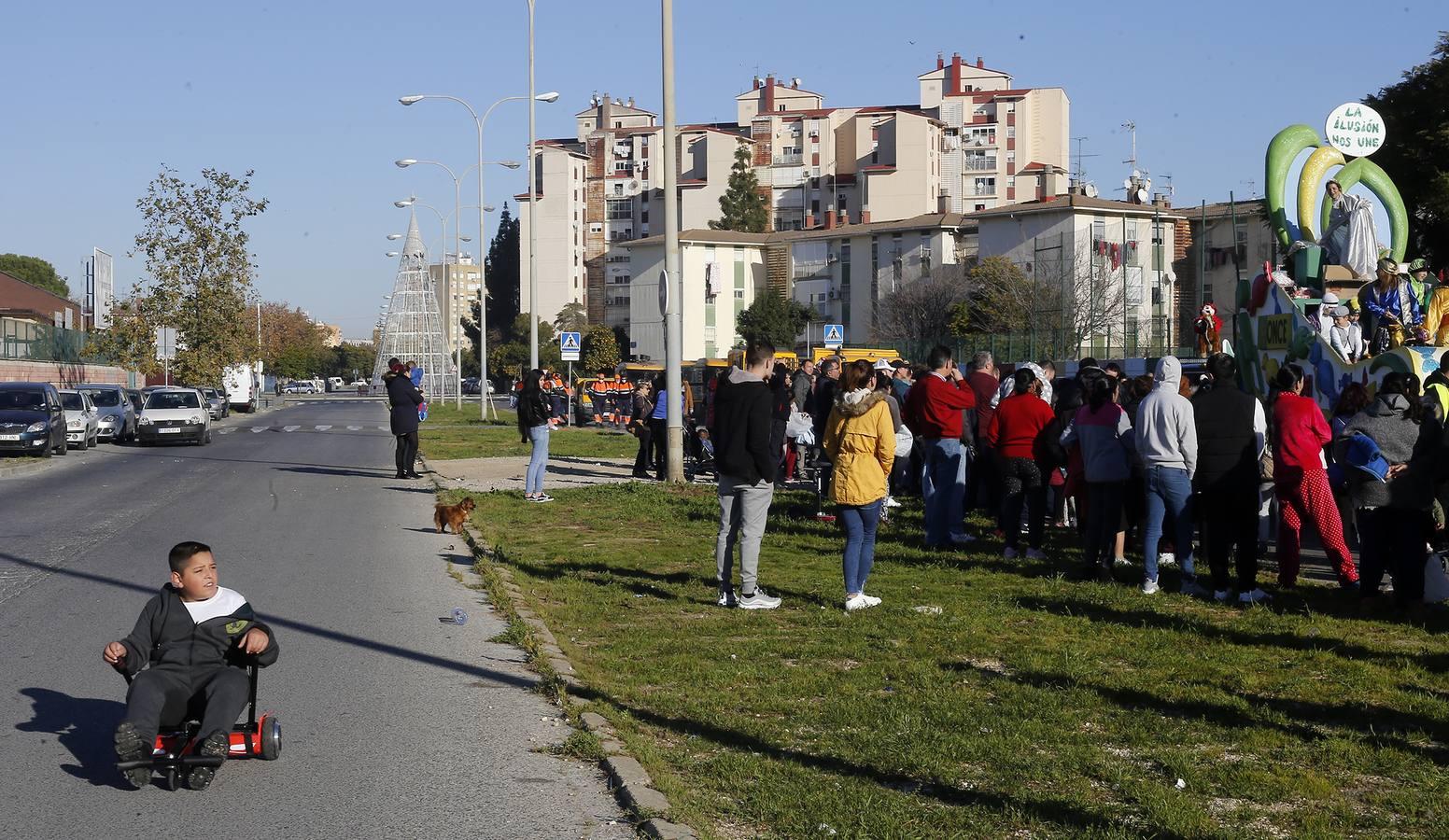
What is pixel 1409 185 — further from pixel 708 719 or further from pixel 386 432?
pixel 708 719

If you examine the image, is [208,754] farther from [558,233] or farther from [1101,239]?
[558,233]

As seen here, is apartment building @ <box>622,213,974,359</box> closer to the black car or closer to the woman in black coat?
the black car

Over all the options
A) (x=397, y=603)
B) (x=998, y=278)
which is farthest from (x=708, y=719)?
(x=998, y=278)

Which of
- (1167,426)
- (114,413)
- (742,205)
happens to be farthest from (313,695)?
(742,205)

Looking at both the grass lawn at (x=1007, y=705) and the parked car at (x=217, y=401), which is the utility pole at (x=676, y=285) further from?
the parked car at (x=217, y=401)

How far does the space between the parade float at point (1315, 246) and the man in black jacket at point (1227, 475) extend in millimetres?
6200

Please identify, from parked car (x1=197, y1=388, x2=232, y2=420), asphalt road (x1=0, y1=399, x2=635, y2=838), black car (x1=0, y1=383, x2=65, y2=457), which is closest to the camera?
asphalt road (x1=0, y1=399, x2=635, y2=838)

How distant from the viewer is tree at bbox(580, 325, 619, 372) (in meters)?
104

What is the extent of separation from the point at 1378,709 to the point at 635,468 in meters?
16.9

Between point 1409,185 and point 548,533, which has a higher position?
point 1409,185

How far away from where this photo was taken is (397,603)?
11023mm

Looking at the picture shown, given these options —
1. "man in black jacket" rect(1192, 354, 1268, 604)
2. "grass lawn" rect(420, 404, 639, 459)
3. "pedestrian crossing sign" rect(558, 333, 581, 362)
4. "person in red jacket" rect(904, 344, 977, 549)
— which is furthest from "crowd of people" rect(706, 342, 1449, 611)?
"pedestrian crossing sign" rect(558, 333, 581, 362)

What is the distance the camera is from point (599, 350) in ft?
345

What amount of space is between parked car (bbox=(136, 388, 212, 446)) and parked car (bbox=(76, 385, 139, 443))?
869mm
